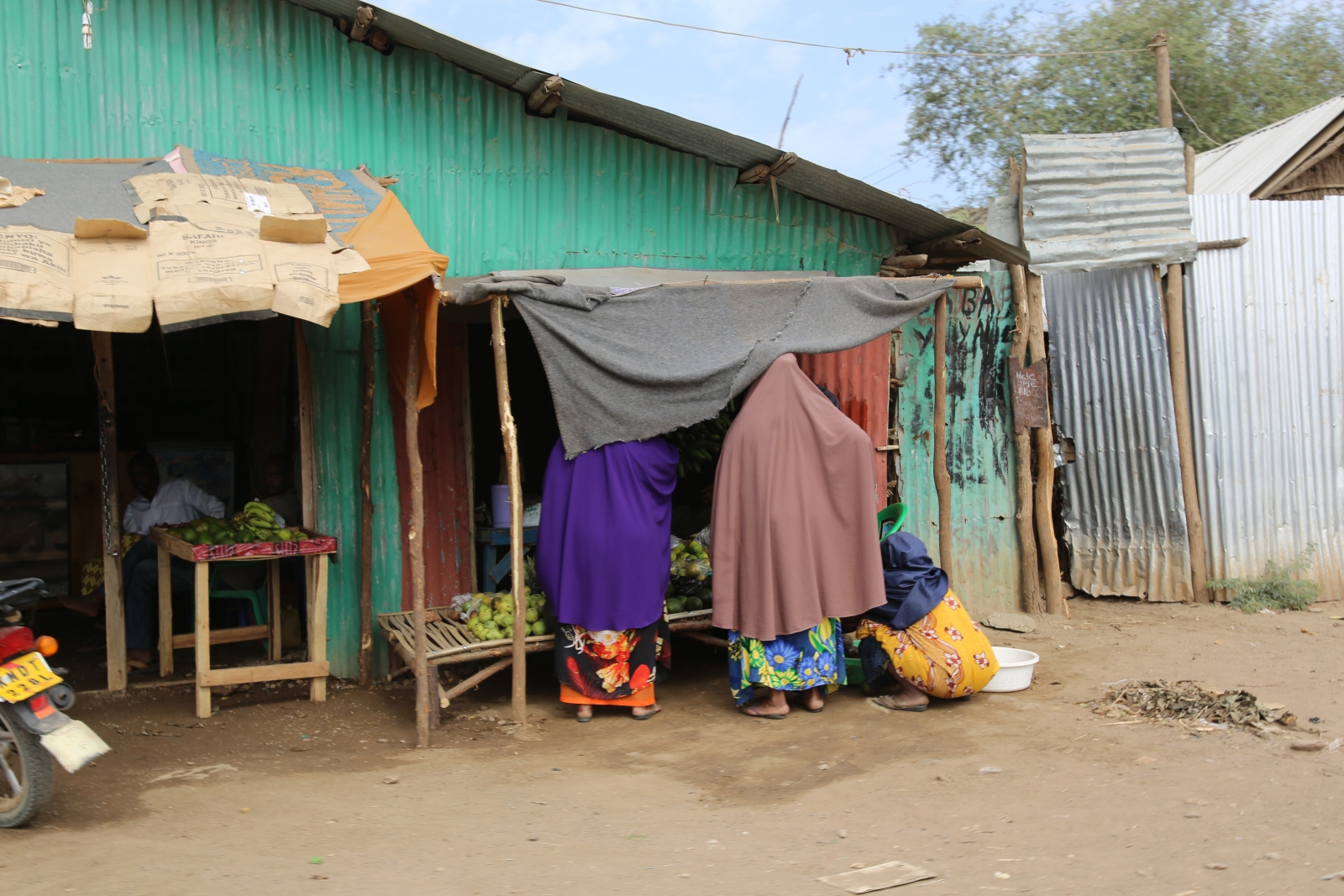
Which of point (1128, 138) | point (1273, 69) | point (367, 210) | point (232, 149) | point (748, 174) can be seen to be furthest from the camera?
point (1273, 69)

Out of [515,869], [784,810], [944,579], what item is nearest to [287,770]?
[515,869]

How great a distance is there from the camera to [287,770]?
486cm

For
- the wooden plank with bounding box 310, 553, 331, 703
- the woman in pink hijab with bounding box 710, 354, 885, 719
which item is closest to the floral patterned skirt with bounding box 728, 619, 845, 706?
the woman in pink hijab with bounding box 710, 354, 885, 719

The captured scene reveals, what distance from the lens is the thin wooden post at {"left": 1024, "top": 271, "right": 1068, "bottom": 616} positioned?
783 cm

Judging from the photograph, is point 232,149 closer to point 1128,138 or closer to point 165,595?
point 165,595

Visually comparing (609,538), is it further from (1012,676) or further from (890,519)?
(1012,676)

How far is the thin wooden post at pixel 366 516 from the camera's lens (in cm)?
622

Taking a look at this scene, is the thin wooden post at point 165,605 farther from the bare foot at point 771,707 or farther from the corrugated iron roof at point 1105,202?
the corrugated iron roof at point 1105,202

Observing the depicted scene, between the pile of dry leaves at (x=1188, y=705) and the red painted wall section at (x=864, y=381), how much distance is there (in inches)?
79.7

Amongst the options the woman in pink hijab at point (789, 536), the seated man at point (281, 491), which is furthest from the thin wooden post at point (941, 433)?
the seated man at point (281, 491)

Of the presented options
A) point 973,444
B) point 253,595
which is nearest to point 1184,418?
point 973,444

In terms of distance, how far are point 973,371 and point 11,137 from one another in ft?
21.0

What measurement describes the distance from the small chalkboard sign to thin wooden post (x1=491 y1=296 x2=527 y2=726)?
4.15 metres

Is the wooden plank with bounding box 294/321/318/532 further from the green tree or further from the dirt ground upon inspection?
the green tree
